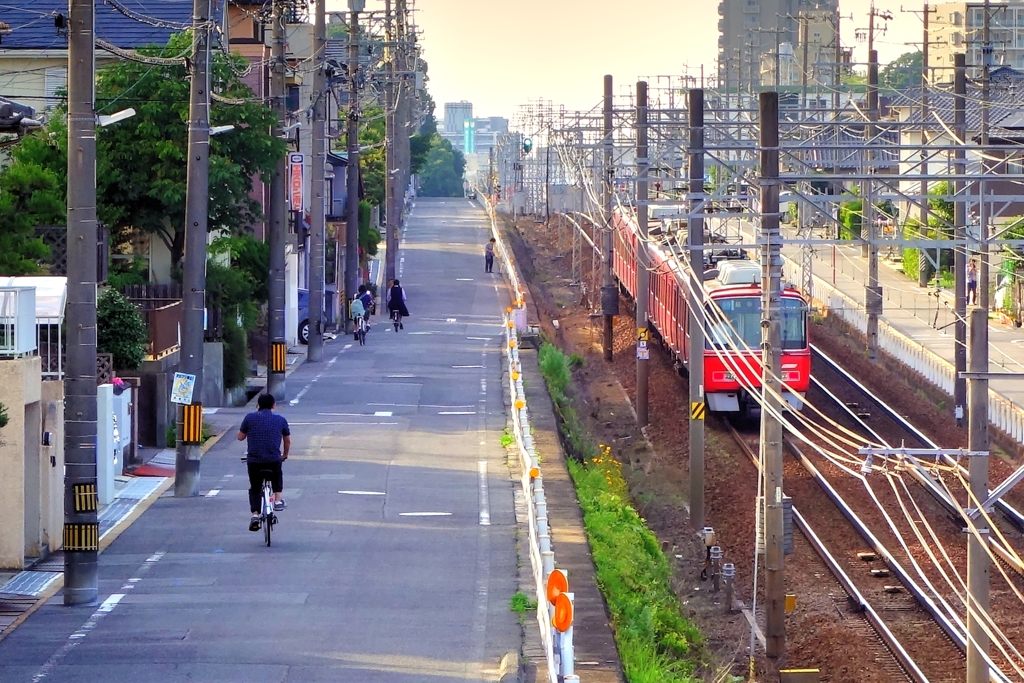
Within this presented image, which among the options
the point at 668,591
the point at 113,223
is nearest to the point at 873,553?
the point at 668,591

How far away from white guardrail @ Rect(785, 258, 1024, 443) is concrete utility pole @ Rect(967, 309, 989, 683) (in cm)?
1463

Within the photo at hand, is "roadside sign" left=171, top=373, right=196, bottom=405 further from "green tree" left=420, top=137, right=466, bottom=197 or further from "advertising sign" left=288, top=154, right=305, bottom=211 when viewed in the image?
"green tree" left=420, top=137, right=466, bottom=197

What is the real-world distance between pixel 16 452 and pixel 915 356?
26026mm

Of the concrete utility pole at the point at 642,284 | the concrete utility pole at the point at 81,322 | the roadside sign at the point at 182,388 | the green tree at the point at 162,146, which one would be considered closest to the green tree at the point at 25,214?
the roadside sign at the point at 182,388

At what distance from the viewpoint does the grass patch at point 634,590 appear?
40.2 feet

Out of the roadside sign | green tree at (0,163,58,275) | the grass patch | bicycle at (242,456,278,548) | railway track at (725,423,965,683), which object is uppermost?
green tree at (0,163,58,275)

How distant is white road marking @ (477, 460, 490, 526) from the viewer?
16.7m

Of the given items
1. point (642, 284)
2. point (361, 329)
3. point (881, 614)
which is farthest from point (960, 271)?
point (361, 329)

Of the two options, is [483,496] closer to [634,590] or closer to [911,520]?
[634,590]

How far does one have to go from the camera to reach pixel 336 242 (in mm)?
46719

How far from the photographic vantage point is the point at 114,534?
15.8 meters

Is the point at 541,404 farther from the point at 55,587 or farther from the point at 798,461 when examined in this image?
the point at 55,587

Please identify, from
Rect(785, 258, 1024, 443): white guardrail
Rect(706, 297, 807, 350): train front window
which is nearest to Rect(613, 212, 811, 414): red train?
Rect(706, 297, 807, 350): train front window

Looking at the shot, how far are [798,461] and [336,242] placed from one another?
23.1 m
